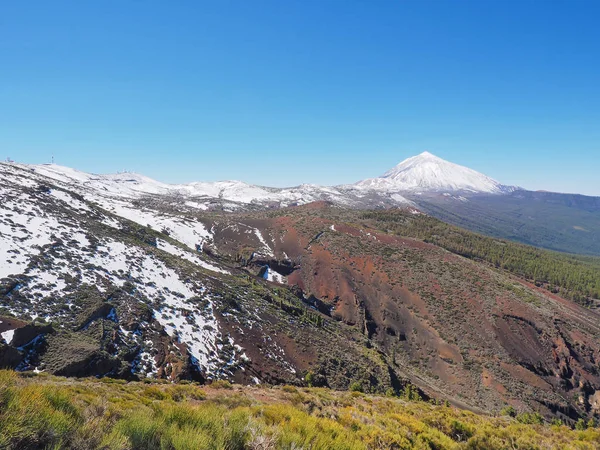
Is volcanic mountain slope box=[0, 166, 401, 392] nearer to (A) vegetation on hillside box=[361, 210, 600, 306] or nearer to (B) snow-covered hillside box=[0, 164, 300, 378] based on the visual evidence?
(B) snow-covered hillside box=[0, 164, 300, 378]

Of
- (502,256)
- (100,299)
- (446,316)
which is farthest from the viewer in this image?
(502,256)

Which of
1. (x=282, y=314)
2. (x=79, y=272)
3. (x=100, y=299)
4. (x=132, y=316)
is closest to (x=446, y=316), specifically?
(x=282, y=314)

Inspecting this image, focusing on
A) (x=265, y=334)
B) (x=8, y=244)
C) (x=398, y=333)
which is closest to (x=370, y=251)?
(x=398, y=333)

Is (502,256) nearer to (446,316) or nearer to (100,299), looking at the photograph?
(446,316)

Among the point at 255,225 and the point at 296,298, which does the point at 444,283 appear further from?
the point at 255,225

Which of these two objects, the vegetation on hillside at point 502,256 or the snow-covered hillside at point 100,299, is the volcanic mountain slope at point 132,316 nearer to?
the snow-covered hillside at point 100,299

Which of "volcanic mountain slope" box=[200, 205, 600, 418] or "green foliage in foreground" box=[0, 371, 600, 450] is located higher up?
"green foliage in foreground" box=[0, 371, 600, 450]

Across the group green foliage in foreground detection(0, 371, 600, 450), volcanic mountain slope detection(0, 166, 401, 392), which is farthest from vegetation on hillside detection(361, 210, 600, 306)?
green foliage in foreground detection(0, 371, 600, 450)

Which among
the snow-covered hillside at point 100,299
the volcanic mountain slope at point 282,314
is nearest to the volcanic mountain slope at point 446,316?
the volcanic mountain slope at point 282,314
